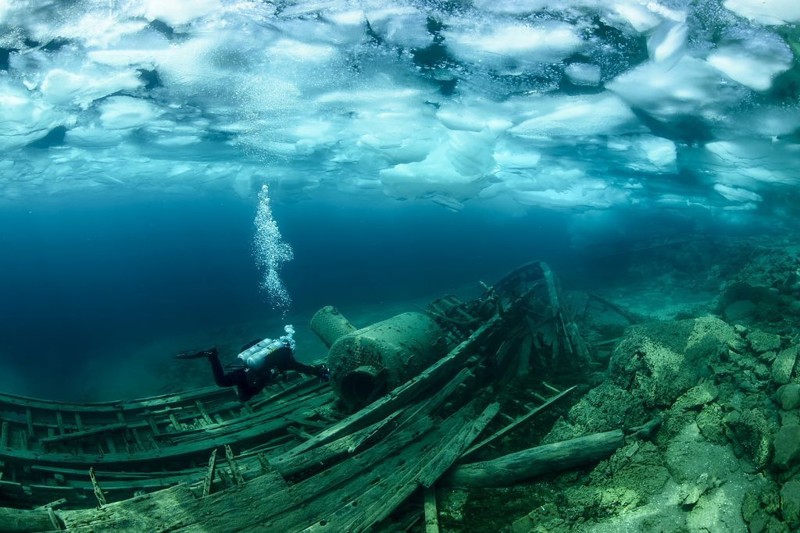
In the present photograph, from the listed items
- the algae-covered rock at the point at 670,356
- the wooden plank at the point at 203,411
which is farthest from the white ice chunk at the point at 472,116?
the wooden plank at the point at 203,411

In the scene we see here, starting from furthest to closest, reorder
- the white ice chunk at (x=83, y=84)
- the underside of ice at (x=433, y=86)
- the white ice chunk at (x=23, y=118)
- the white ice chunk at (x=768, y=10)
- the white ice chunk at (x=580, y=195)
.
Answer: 1. the white ice chunk at (x=580, y=195)
2. the white ice chunk at (x=23, y=118)
3. the white ice chunk at (x=83, y=84)
4. the underside of ice at (x=433, y=86)
5. the white ice chunk at (x=768, y=10)

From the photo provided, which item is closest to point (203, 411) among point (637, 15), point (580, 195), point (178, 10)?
point (178, 10)

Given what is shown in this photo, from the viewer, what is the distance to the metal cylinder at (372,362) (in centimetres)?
808

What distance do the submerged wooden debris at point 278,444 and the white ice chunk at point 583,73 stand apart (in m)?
6.35

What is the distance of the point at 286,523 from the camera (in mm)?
4555

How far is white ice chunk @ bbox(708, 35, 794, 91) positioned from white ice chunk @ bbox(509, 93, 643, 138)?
2.97m

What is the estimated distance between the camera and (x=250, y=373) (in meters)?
7.55

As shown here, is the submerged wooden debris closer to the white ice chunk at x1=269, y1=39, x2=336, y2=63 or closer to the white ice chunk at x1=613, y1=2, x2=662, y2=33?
the white ice chunk at x1=613, y1=2, x2=662, y2=33

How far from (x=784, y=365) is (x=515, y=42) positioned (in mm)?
8554

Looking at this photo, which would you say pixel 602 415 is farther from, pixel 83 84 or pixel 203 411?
pixel 83 84

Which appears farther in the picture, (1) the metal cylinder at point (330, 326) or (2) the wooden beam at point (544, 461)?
(1) the metal cylinder at point (330, 326)

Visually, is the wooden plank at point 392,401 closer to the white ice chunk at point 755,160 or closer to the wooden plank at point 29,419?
the wooden plank at point 29,419

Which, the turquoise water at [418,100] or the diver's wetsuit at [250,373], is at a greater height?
the turquoise water at [418,100]

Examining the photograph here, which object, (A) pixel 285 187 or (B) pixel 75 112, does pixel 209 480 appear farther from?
(A) pixel 285 187
